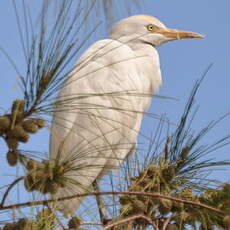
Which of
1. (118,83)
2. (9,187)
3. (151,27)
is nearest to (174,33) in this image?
(151,27)

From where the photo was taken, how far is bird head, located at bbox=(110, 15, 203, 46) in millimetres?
3273

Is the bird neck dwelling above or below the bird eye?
below

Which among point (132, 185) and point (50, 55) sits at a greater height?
point (50, 55)

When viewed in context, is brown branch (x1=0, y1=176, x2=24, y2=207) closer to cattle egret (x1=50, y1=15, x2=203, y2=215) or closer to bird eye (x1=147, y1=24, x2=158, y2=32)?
cattle egret (x1=50, y1=15, x2=203, y2=215)

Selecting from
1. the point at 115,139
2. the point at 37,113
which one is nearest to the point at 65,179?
the point at 37,113

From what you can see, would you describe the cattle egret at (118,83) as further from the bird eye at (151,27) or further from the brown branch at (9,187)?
the brown branch at (9,187)

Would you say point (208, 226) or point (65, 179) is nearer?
point (65, 179)

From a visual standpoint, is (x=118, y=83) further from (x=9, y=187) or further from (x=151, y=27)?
(x=9, y=187)

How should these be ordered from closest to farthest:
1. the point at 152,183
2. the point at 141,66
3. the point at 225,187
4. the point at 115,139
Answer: the point at 225,187 → the point at 152,183 → the point at 115,139 → the point at 141,66

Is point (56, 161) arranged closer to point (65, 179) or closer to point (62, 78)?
point (65, 179)

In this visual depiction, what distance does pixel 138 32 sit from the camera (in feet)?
10.8

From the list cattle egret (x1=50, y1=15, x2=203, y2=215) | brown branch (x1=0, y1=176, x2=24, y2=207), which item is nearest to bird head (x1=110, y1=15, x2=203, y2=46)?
cattle egret (x1=50, y1=15, x2=203, y2=215)

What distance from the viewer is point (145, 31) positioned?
10.9 ft

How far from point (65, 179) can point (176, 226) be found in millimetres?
445
